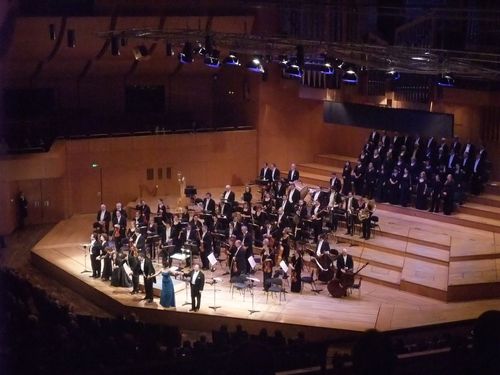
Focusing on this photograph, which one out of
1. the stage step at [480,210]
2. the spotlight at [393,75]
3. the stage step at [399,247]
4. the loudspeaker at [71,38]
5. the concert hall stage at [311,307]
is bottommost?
the concert hall stage at [311,307]

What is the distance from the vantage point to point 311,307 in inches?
521

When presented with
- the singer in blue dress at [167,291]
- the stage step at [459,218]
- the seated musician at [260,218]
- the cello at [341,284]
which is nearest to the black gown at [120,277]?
the singer in blue dress at [167,291]

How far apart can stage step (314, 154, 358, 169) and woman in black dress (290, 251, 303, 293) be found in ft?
26.4

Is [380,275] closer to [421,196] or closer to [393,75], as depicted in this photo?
[421,196]

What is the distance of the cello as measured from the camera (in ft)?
44.4

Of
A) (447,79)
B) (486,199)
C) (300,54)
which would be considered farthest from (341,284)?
(486,199)

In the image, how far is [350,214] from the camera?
16.2 meters

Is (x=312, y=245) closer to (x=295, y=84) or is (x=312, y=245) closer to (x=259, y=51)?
(x=259, y=51)

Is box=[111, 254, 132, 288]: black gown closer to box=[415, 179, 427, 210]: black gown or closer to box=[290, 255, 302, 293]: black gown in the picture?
box=[290, 255, 302, 293]: black gown

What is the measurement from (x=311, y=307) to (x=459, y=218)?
5.14 meters

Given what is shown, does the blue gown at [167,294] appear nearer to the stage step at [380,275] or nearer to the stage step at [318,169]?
the stage step at [380,275]

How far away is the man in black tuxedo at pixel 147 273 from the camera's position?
13.6 m

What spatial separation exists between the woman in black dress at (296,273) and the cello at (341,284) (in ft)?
1.78

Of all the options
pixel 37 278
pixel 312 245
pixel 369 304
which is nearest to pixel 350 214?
pixel 312 245
